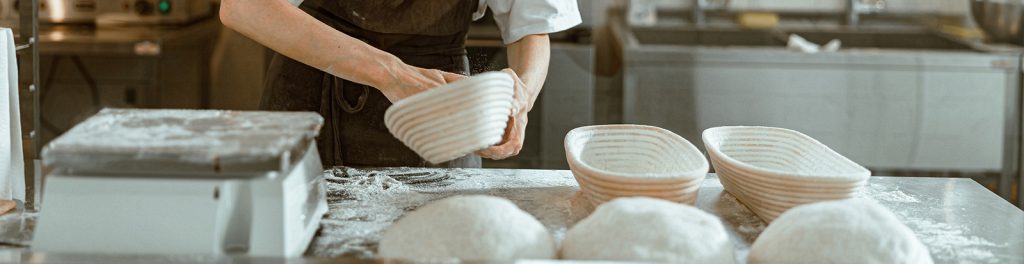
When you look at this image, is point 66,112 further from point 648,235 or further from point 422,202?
point 648,235

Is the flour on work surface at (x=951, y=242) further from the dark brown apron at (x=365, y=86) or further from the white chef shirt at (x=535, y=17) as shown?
the dark brown apron at (x=365, y=86)

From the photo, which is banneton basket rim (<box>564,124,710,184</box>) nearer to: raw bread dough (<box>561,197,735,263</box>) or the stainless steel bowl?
raw bread dough (<box>561,197,735,263</box>)

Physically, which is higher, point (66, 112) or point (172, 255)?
point (172, 255)

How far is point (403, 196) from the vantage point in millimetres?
1426

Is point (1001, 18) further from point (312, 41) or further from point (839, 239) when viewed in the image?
point (839, 239)

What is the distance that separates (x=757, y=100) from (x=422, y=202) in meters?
2.00

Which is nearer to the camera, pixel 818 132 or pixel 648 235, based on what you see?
pixel 648 235

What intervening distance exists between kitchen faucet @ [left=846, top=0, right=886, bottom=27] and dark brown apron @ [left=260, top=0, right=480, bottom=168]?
2294 millimetres

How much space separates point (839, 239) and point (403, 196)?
2.01 feet

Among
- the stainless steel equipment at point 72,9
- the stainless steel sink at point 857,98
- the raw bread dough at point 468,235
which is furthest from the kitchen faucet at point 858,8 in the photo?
the raw bread dough at point 468,235

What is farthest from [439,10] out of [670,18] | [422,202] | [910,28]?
[910,28]

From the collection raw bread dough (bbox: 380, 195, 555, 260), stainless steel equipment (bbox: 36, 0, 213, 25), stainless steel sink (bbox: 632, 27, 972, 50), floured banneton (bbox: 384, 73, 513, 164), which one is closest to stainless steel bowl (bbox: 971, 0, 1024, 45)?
stainless steel sink (bbox: 632, 27, 972, 50)

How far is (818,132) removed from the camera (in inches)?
127

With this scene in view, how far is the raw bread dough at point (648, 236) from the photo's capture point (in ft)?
3.33
